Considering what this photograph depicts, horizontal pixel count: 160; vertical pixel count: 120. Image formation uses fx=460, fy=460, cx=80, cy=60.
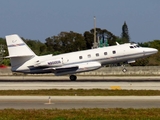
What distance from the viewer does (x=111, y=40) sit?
167375 millimetres

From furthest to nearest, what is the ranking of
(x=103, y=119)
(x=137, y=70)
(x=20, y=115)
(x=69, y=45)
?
1. (x=69, y=45)
2. (x=137, y=70)
3. (x=20, y=115)
4. (x=103, y=119)

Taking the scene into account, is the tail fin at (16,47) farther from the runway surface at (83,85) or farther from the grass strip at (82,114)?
the grass strip at (82,114)

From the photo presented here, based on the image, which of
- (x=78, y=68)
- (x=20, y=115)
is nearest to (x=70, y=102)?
(x=20, y=115)

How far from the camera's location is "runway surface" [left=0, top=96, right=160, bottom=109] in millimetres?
24500

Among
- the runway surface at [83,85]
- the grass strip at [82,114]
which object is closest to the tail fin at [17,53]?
the runway surface at [83,85]

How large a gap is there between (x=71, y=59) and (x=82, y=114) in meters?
32.5

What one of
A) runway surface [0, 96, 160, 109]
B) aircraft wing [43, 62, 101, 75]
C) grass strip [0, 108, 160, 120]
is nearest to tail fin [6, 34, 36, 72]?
aircraft wing [43, 62, 101, 75]

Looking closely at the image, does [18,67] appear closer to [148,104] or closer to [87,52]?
[87,52]

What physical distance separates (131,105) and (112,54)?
90.8 ft

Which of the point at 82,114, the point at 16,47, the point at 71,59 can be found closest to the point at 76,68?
the point at 71,59

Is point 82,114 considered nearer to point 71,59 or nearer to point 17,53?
point 71,59

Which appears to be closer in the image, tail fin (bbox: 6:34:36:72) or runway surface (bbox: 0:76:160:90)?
runway surface (bbox: 0:76:160:90)

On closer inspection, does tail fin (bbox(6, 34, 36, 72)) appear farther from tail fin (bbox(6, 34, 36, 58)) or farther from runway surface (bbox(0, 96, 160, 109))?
runway surface (bbox(0, 96, 160, 109))

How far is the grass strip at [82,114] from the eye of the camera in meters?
19.4
